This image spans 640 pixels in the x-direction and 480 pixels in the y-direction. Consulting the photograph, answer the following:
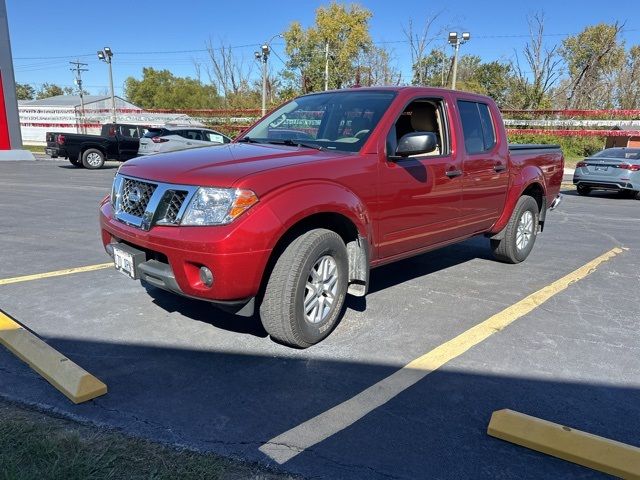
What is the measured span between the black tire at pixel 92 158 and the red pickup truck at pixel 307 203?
664 inches

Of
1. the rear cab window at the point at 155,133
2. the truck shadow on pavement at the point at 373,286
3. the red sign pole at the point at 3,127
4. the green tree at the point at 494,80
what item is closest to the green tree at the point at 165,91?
the green tree at the point at 494,80

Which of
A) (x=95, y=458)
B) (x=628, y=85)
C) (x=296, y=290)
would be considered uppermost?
(x=628, y=85)

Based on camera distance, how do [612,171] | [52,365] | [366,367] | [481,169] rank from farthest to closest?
1. [612,171]
2. [481,169]
3. [366,367]
4. [52,365]

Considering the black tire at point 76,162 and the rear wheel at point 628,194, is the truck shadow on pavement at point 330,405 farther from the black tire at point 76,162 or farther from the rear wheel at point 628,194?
the black tire at point 76,162

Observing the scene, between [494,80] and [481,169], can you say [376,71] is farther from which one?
[481,169]

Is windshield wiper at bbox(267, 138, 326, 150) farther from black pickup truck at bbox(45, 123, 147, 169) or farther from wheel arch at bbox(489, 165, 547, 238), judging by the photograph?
black pickup truck at bbox(45, 123, 147, 169)

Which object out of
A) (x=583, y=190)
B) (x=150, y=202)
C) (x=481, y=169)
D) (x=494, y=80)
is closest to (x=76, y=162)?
(x=583, y=190)

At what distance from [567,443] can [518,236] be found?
3.96 m

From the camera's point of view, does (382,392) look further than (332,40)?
No

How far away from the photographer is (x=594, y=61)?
36062 mm

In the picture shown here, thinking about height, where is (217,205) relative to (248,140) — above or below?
below

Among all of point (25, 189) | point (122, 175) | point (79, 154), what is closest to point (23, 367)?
point (122, 175)

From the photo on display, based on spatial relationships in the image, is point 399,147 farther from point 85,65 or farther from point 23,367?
point 85,65

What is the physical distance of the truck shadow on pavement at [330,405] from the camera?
2498 mm
